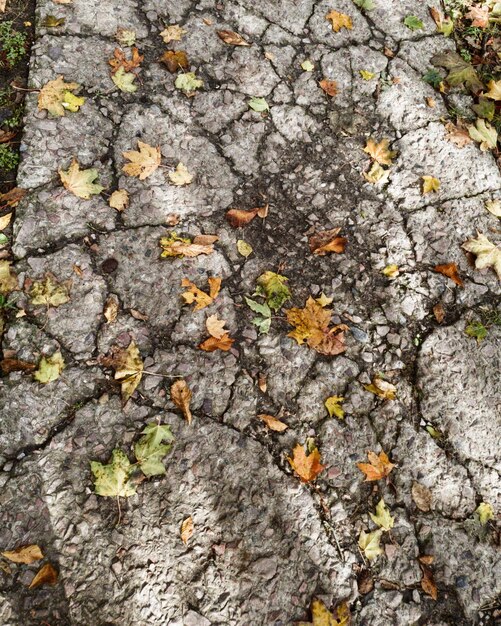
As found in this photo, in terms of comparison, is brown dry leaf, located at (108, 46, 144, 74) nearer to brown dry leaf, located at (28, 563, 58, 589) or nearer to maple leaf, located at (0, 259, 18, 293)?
maple leaf, located at (0, 259, 18, 293)

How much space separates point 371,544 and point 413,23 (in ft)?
9.23

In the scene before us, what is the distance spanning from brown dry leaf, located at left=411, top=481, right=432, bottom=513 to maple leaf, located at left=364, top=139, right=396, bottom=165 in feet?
5.16

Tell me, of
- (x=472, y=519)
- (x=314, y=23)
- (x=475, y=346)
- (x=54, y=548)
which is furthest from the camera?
(x=314, y=23)

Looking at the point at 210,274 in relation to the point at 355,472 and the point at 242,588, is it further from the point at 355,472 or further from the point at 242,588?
the point at 242,588

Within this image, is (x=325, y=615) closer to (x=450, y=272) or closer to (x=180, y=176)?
(x=450, y=272)

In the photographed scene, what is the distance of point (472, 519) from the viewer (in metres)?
1.94

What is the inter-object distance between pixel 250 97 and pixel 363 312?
1.29 metres

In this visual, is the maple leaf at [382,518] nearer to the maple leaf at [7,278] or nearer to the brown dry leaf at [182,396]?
the brown dry leaf at [182,396]

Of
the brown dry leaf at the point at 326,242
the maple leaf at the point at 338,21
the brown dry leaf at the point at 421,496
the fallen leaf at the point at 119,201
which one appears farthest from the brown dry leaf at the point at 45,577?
the maple leaf at the point at 338,21

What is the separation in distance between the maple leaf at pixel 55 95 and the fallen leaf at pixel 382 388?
190cm

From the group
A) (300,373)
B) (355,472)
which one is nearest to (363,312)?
(300,373)

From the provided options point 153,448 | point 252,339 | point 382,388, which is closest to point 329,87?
point 252,339

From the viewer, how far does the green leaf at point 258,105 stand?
8.48ft

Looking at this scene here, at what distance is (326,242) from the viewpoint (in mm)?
2326
